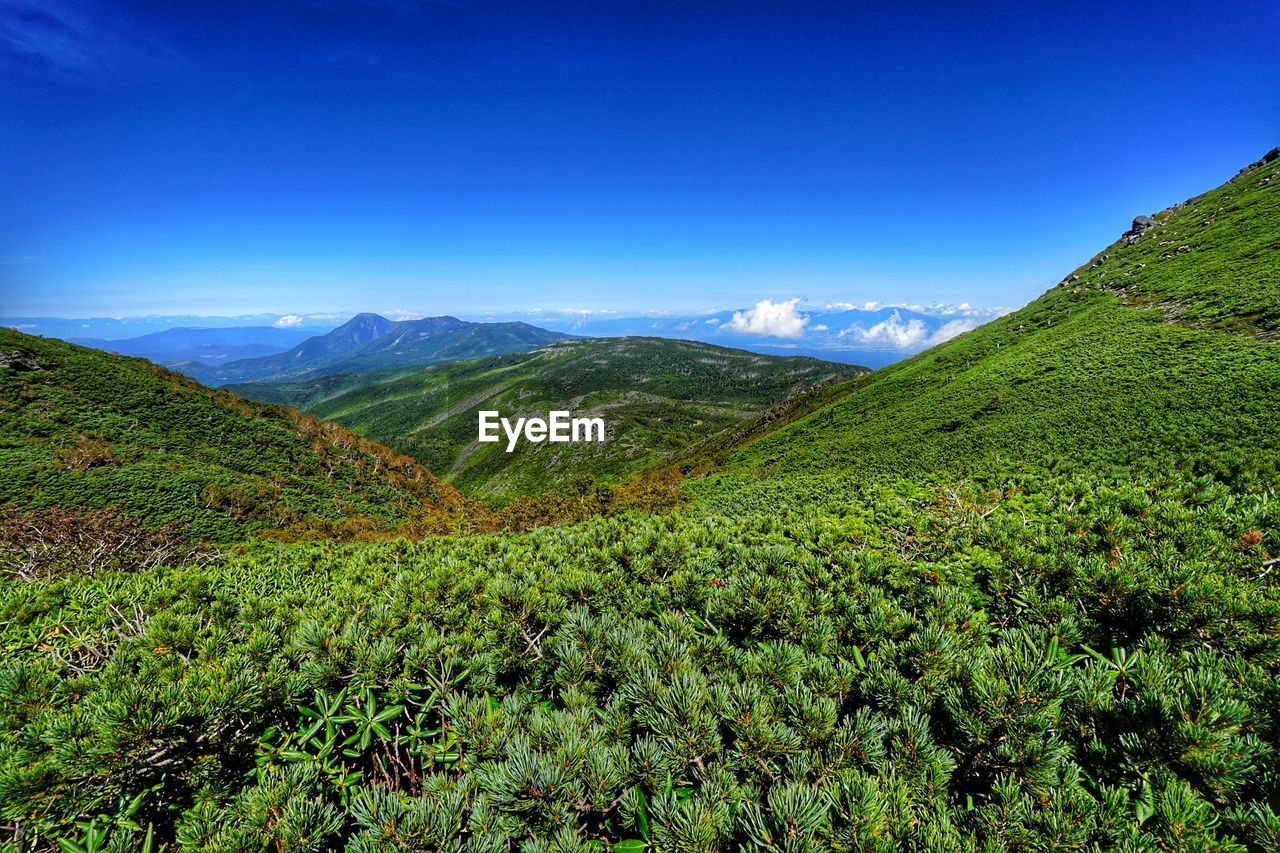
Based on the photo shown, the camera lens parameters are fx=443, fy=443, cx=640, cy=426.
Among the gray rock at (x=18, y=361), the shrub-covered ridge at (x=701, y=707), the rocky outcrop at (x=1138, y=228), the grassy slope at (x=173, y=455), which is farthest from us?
the rocky outcrop at (x=1138, y=228)

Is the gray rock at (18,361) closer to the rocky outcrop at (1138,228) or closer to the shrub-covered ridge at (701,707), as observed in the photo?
the shrub-covered ridge at (701,707)

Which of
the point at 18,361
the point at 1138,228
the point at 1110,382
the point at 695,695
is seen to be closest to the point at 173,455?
the point at 18,361

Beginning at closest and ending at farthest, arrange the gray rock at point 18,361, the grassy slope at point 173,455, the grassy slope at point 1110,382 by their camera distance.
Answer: the grassy slope at point 1110,382 → the grassy slope at point 173,455 → the gray rock at point 18,361

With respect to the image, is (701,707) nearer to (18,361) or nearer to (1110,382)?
(1110,382)

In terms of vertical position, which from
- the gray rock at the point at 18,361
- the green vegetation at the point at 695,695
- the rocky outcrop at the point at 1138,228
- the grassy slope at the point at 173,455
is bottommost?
the grassy slope at the point at 173,455

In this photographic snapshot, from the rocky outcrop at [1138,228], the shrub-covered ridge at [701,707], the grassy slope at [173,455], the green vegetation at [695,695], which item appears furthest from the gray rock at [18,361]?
the rocky outcrop at [1138,228]

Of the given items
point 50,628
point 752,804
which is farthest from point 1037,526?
point 50,628
